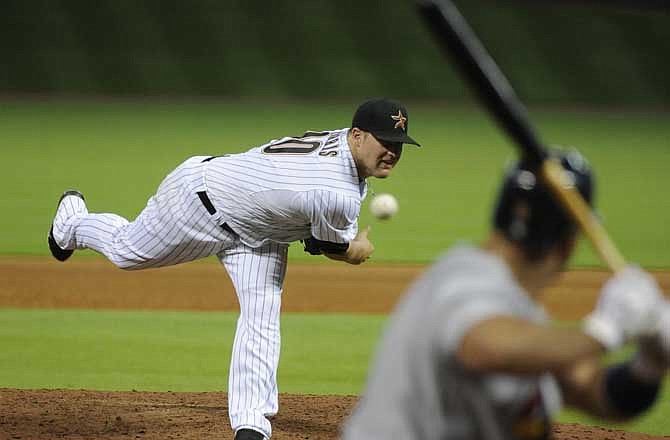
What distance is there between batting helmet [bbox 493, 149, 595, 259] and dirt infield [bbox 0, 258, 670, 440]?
12.3 feet

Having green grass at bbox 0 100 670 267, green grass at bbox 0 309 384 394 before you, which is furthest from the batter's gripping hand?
green grass at bbox 0 100 670 267

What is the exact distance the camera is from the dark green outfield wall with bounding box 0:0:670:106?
29.1 metres

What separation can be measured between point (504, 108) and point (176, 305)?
23.9 ft

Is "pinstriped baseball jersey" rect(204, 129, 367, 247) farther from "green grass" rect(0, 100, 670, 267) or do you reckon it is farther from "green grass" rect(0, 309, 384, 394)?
"green grass" rect(0, 100, 670, 267)

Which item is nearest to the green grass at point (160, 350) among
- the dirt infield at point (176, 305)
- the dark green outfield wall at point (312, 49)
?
the dirt infield at point (176, 305)

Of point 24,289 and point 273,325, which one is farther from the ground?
point 273,325

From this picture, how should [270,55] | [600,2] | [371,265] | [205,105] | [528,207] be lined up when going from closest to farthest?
[528,207] → [371,265] → [205,105] → [270,55] → [600,2]

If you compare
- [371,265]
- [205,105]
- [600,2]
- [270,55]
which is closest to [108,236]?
[371,265]

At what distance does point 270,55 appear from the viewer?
1221 inches

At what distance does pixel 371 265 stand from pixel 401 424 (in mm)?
9480

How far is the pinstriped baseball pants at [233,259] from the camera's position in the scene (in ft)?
18.8

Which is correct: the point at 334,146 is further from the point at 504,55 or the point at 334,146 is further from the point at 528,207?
the point at 504,55

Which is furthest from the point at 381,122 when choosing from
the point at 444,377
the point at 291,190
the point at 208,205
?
the point at 444,377

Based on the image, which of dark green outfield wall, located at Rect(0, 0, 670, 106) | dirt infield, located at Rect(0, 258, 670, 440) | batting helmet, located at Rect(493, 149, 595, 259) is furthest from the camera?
dark green outfield wall, located at Rect(0, 0, 670, 106)
